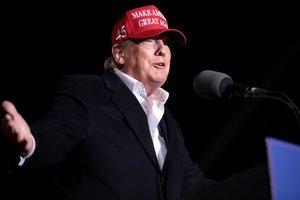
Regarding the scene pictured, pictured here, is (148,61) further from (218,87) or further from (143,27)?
(218,87)

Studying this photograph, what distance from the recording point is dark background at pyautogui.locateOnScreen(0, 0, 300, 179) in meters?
2.20

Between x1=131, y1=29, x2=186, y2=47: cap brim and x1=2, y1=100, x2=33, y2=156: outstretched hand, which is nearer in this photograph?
x1=2, y1=100, x2=33, y2=156: outstretched hand

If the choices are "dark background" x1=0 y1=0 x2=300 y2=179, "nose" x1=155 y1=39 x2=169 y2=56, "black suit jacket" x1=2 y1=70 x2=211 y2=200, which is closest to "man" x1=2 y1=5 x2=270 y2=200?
"black suit jacket" x1=2 y1=70 x2=211 y2=200

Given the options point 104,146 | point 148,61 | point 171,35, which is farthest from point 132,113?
point 171,35

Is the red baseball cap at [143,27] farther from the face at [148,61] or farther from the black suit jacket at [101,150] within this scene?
the black suit jacket at [101,150]

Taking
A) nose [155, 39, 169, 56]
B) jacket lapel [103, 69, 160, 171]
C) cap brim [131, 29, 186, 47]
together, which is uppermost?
cap brim [131, 29, 186, 47]

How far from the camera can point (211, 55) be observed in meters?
2.68

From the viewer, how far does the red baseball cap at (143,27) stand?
64.7 inches

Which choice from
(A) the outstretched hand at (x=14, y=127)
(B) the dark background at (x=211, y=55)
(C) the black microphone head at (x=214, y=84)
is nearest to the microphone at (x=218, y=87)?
(C) the black microphone head at (x=214, y=84)

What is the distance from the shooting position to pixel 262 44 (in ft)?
8.93

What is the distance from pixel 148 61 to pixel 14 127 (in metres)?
0.70

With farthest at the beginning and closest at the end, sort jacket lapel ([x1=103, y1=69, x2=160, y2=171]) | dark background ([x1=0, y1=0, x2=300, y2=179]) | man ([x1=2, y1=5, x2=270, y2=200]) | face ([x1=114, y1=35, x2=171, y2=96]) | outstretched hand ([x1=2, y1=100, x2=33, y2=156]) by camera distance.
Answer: dark background ([x1=0, y1=0, x2=300, y2=179]), face ([x1=114, y1=35, x2=171, y2=96]), jacket lapel ([x1=103, y1=69, x2=160, y2=171]), man ([x1=2, y1=5, x2=270, y2=200]), outstretched hand ([x1=2, y1=100, x2=33, y2=156])

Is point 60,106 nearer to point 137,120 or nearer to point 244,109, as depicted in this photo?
point 137,120

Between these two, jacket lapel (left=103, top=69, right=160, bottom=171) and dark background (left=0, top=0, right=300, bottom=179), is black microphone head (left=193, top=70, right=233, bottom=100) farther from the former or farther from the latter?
dark background (left=0, top=0, right=300, bottom=179)
